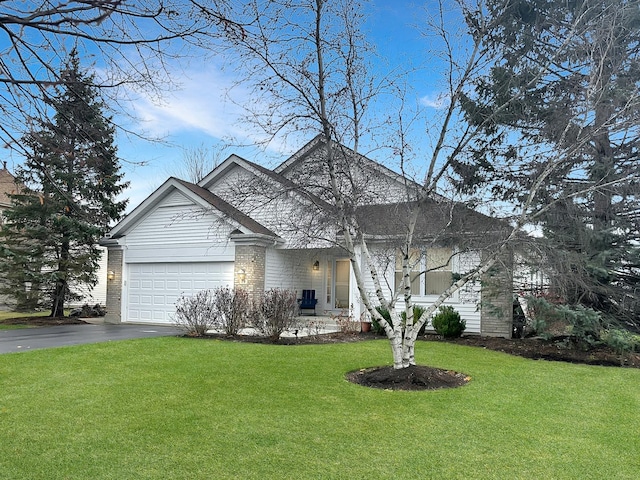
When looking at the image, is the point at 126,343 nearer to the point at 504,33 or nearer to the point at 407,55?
the point at 407,55

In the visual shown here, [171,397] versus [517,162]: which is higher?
[517,162]

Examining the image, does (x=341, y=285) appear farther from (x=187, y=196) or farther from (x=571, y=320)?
(x=571, y=320)

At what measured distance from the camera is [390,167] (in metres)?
8.91

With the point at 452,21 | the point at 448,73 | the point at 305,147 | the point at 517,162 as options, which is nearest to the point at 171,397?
the point at 305,147

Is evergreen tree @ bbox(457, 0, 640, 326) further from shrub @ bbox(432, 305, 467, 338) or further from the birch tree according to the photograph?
shrub @ bbox(432, 305, 467, 338)

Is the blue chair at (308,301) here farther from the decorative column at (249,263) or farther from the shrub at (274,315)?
the shrub at (274,315)

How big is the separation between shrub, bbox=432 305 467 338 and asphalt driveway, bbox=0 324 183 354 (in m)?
7.46

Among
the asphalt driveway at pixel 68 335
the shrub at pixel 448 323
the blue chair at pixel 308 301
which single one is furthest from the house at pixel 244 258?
the asphalt driveway at pixel 68 335

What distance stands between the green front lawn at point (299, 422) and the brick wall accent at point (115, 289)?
8.77m

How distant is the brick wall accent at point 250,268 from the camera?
1606 centimetres

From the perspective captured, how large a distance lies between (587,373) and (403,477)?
666cm

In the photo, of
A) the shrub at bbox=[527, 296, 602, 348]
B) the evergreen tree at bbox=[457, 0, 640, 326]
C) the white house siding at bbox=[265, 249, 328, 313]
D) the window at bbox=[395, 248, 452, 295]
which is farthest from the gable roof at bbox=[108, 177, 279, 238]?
the shrub at bbox=[527, 296, 602, 348]

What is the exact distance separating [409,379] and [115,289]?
14.0 meters

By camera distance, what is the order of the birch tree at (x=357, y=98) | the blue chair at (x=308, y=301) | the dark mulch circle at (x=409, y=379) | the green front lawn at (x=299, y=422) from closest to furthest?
1. the green front lawn at (x=299, y=422)
2. the dark mulch circle at (x=409, y=379)
3. the birch tree at (x=357, y=98)
4. the blue chair at (x=308, y=301)
